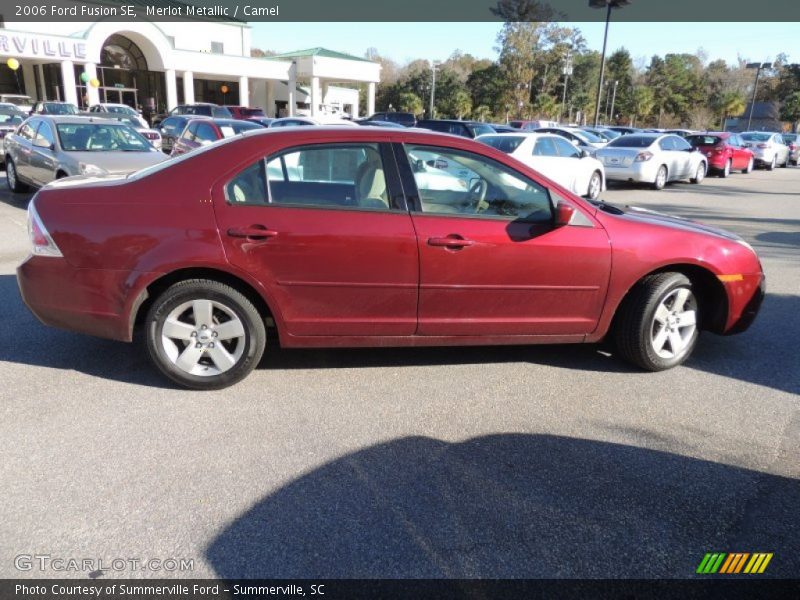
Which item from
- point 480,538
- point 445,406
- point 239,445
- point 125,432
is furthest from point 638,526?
point 125,432

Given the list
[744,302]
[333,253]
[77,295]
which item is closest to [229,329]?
[333,253]

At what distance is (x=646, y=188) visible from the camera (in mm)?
17234

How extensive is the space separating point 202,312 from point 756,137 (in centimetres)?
3011

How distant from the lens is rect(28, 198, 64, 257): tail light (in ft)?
12.6

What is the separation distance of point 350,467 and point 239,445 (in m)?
0.65

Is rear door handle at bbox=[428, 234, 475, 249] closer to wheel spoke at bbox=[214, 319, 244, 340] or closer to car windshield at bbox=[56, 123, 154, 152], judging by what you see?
wheel spoke at bbox=[214, 319, 244, 340]

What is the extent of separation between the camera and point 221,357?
3951 millimetres

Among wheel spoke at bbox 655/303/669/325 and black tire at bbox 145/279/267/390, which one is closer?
black tire at bbox 145/279/267/390

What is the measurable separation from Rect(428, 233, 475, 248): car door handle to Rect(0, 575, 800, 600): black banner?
2.09 metres

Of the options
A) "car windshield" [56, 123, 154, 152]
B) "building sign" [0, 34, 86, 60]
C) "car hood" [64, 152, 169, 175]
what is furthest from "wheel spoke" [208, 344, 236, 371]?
"building sign" [0, 34, 86, 60]

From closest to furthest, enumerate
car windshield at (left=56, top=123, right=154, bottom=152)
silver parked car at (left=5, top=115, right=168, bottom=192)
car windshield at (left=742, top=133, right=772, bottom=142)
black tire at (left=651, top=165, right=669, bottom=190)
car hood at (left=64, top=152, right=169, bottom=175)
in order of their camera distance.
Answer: car hood at (left=64, top=152, right=169, bottom=175), silver parked car at (left=5, top=115, right=168, bottom=192), car windshield at (left=56, top=123, right=154, bottom=152), black tire at (left=651, top=165, right=669, bottom=190), car windshield at (left=742, top=133, right=772, bottom=142)

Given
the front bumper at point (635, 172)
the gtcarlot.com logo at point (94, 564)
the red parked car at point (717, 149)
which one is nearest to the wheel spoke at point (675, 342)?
the gtcarlot.com logo at point (94, 564)

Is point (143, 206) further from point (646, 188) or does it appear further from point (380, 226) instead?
point (646, 188)

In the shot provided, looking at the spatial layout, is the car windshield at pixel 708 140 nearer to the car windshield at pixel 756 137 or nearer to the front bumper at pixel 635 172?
the front bumper at pixel 635 172
